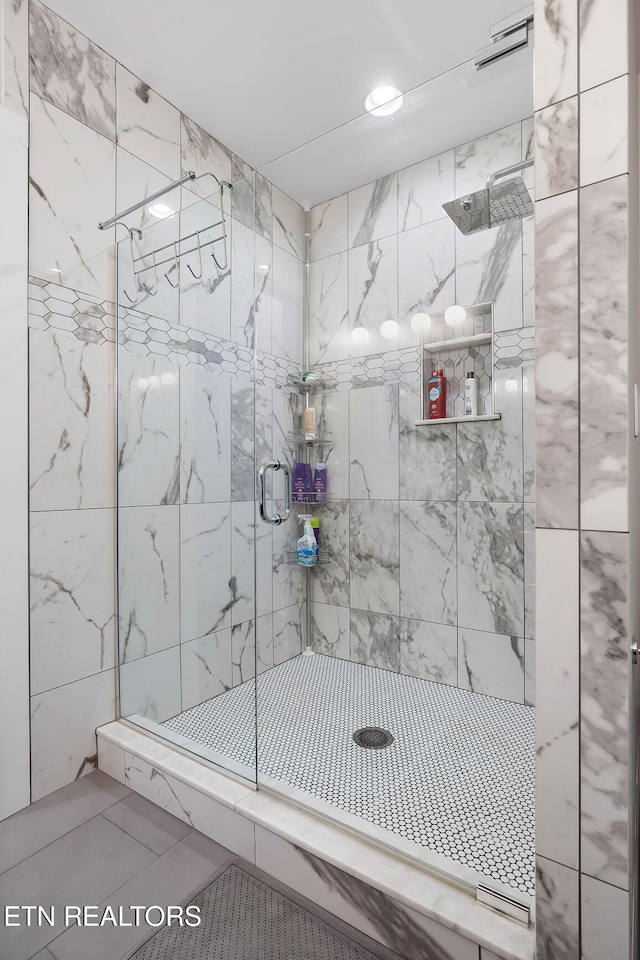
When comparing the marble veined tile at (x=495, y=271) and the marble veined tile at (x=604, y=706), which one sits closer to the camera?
the marble veined tile at (x=604, y=706)

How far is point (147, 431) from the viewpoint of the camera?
1.78 meters

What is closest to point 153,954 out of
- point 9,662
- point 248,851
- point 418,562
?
point 248,851

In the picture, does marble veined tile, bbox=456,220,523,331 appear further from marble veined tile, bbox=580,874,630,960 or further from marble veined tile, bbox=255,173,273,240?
marble veined tile, bbox=580,874,630,960

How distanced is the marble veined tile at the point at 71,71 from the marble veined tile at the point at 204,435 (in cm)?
70

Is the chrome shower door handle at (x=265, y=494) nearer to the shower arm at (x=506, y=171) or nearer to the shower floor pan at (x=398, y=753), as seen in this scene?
the shower floor pan at (x=398, y=753)

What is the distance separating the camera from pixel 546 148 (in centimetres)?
84

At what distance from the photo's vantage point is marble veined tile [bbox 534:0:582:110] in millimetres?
808

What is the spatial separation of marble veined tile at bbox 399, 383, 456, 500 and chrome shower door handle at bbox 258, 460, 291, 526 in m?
0.50

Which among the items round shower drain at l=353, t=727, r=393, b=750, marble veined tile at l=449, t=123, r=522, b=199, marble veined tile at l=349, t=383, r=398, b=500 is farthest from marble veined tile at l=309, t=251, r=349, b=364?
round shower drain at l=353, t=727, r=393, b=750

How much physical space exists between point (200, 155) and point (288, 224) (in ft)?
1.65

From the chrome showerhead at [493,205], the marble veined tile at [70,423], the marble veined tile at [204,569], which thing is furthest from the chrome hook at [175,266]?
the chrome showerhead at [493,205]

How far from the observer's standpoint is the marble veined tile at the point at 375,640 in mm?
Result: 2170

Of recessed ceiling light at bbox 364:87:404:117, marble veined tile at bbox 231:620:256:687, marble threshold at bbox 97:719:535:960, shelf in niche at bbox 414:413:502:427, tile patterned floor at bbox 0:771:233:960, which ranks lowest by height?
tile patterned floor at bbox 0:771:233:960

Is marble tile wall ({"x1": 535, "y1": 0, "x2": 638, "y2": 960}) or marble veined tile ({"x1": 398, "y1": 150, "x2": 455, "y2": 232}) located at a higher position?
marble veined tile ({"x1": 398, "y1": 150, "x2": 455, "y2": 232})
